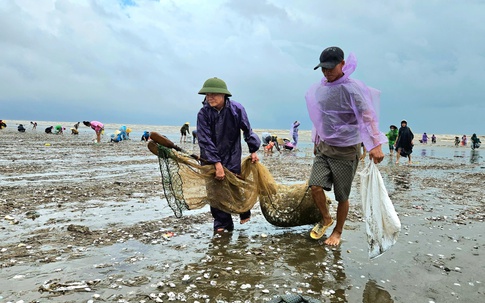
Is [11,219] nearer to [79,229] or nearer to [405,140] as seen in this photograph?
[79,229]

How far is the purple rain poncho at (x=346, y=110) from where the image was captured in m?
4.25

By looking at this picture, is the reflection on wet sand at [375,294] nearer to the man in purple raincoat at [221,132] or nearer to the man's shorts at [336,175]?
the man's shorts at [336,175]

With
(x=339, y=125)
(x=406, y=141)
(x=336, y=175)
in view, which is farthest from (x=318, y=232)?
(x=406, y=141)

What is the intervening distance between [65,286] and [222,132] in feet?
8.74

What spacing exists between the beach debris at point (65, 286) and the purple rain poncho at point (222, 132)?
2.15m

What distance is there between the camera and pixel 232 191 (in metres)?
5.05

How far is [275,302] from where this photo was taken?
109 inches

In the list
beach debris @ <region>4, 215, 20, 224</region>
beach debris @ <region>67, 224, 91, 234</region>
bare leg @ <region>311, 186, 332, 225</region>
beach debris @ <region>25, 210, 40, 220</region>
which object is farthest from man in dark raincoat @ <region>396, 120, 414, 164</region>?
beach debris @ <region>4, 215, 20, 224</region>

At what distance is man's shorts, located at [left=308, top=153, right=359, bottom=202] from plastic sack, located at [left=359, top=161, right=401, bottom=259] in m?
0.33

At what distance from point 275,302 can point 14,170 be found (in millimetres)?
10679

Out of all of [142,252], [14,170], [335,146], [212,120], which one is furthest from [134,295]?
[14,170]

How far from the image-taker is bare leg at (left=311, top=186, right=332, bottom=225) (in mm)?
4691

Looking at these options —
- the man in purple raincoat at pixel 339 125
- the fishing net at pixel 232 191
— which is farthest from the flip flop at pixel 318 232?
the fishing net at pixel 232 191

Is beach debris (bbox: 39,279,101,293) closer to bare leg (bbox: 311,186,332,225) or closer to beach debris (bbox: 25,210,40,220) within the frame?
beach debris (bbox: 25,210,40,220)
